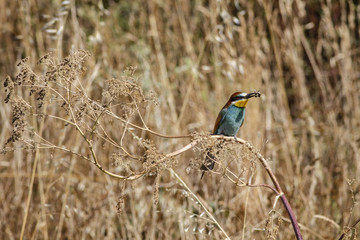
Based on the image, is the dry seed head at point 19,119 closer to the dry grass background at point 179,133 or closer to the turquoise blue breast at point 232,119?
the dry grass background at point 179,133

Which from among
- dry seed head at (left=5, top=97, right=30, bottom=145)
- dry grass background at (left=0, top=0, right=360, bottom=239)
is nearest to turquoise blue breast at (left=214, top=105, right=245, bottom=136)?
dry grass background at (left=0, top=0, right=360, bottom=239)

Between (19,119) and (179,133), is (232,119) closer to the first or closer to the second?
(179,133)

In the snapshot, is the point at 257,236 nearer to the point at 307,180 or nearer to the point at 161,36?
the point at 307,180

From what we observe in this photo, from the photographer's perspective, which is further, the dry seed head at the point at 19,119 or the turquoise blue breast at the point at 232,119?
the turquoise blue breast at the point at 232,119

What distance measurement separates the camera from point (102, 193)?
3004mm

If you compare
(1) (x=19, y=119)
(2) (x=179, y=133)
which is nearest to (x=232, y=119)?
(2) (x=179, y=133)

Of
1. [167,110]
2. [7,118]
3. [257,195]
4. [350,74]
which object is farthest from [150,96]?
[350,74]

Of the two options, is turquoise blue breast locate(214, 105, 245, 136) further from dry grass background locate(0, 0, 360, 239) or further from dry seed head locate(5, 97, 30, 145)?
dry seed head locate(5, 97, 30, 145)

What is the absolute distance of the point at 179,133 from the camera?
3109 millimetres

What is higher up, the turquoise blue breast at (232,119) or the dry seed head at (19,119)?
the turquoise blue breast at (232,119)

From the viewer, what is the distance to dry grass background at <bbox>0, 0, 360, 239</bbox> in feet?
8.66

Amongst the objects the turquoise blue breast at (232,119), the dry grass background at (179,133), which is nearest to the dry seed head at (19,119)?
the dry grass background at (179,133)

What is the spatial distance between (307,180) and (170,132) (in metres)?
0.98

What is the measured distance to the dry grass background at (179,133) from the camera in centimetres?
264
